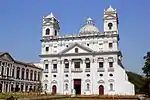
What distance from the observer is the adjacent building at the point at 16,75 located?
5288cm

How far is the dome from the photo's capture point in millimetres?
64463

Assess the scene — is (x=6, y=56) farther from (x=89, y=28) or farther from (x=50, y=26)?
(x=89, y=28)

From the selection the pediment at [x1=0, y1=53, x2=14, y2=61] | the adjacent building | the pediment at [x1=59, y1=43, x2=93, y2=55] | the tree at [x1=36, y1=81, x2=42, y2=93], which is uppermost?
the pediment at [x1=59, y1=43, x2=93, y2=55]

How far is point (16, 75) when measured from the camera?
5753 centimetres

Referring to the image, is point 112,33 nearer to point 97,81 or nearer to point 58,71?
point 97,81

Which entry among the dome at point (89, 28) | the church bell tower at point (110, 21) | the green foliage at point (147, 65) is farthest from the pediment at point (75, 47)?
the green foliage at point (147, 65)

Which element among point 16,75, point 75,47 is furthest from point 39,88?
point 75,47

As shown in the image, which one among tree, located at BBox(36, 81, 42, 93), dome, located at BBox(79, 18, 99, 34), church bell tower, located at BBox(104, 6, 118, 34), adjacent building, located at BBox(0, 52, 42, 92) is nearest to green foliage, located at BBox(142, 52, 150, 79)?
church bell tower, located at BBox(104, 6, 118, 34)

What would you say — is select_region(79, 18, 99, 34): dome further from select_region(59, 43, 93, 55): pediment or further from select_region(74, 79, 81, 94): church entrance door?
select_region(74, 79, 81, 94): church entrance door

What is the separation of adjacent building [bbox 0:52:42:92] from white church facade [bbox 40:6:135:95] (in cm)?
245

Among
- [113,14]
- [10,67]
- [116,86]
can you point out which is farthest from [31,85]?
[113,14]

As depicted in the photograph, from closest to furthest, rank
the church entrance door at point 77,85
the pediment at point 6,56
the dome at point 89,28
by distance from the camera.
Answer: the pediment at point 6,56
the church entrance door at point 77,85
the dome at point 89,28

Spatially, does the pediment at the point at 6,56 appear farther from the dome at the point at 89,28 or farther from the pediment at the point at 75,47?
the dome at the point at 89,28

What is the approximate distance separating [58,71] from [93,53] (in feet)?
30.6
